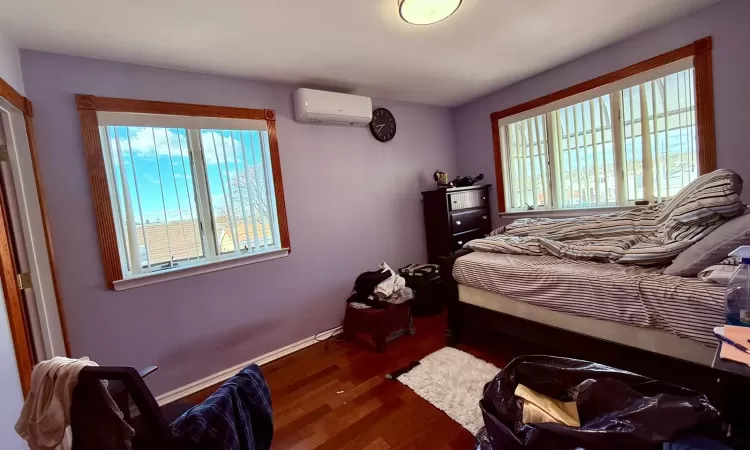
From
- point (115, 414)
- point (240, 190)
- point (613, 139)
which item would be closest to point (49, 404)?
point (115, 414)

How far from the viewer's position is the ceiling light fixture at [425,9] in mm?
1580

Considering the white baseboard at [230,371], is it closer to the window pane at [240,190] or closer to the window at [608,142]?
the window pane at [240,190]

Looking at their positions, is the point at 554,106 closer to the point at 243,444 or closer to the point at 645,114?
the point at 645,114

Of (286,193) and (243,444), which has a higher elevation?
(286,193)

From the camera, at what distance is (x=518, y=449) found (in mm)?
949

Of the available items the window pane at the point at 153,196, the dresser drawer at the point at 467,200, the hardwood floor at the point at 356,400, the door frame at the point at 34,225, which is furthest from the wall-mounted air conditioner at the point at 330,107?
the hardwood floor at the point at 356,400

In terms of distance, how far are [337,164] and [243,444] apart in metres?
2.41

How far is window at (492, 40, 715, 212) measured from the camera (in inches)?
92.2

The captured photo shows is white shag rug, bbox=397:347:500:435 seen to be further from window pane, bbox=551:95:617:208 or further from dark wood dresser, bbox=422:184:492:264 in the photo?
window pane, bbox=551:95:617:208

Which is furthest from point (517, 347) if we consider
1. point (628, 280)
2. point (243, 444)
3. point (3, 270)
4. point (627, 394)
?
point (3, 270)

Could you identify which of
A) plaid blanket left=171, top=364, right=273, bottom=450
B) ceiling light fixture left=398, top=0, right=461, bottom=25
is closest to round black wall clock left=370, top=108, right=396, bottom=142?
ceiling light fixture left=398, top=0, right=461, bottom=25

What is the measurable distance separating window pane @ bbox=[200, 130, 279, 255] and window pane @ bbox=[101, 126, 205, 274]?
163 mm

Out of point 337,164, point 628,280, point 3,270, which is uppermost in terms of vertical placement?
point 337,164

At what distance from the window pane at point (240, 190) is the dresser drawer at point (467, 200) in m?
1.89
